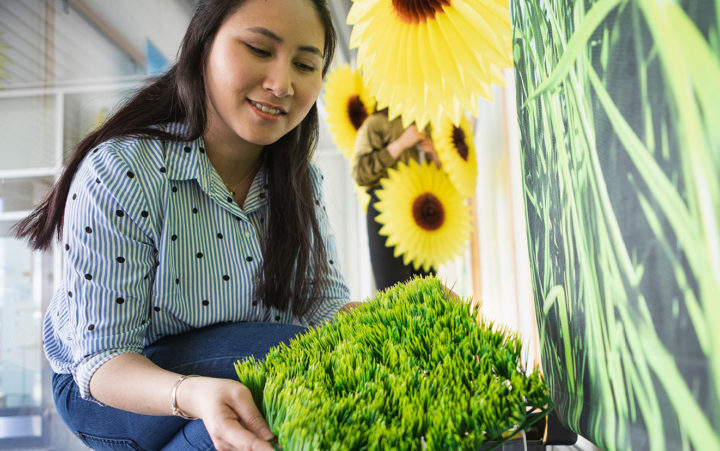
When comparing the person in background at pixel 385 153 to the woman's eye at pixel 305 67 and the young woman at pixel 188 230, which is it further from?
the woman's eye at pixel 305 67

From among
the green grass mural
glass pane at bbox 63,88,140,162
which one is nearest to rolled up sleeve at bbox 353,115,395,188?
the green grass mural

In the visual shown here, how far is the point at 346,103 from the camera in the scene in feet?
5.44

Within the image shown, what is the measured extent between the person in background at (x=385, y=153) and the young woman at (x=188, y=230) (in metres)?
0.57

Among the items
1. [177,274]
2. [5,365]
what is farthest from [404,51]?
[5,365]

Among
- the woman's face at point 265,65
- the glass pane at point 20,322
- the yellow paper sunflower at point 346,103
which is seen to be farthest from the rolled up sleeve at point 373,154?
the glass pane at point 20,322

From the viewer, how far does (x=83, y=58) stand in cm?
263

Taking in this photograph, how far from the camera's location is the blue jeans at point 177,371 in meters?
0.68

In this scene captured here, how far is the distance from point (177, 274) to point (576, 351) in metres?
0.58

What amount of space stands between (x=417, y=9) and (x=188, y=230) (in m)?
0.43

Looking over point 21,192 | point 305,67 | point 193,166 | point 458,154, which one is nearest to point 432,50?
point 305,67

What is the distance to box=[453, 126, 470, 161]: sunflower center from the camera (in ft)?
4.62

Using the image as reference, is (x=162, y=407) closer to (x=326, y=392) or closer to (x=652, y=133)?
(x=326, y=392)

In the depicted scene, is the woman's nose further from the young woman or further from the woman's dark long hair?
the woman's dark long hair

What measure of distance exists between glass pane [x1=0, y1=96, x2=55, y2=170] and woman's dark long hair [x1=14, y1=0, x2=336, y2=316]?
1.85m
